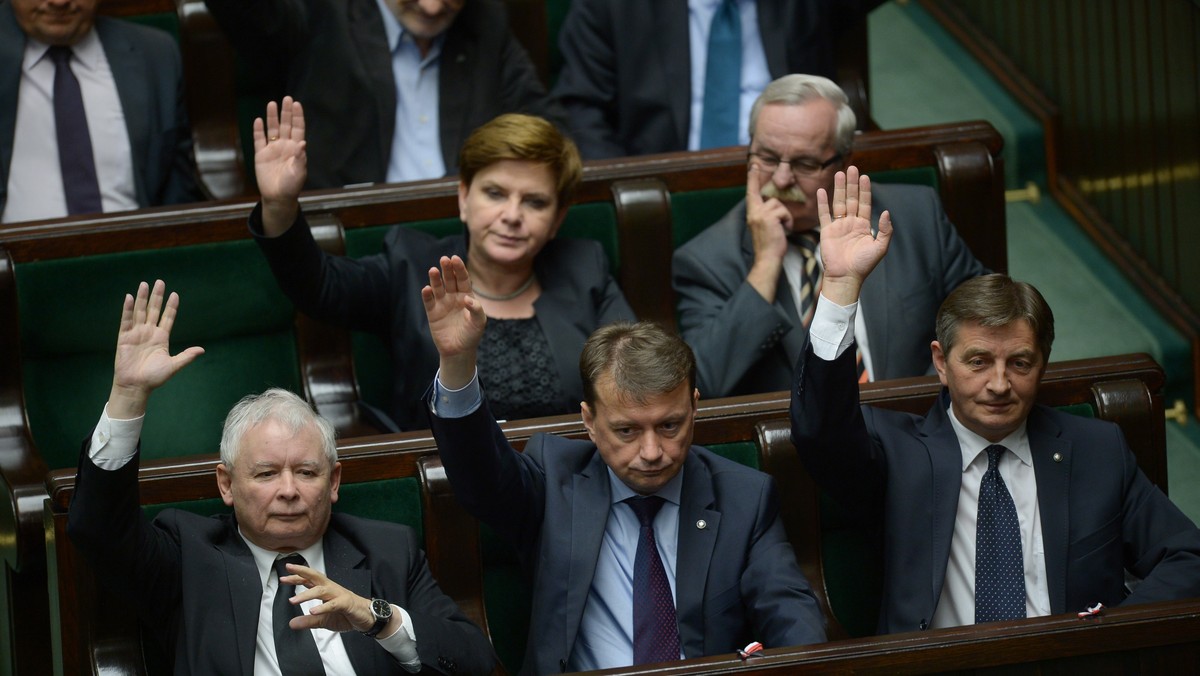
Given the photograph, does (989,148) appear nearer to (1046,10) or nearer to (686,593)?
(1046,10)

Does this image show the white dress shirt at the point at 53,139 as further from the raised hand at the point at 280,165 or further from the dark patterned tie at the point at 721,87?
the dark patterned tie at the point at 721,87

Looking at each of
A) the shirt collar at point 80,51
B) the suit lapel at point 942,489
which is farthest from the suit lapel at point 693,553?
the shirt collar at point 80,51

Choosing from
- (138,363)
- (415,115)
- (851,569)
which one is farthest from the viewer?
(415,115)

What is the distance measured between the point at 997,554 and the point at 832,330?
0.33 metres

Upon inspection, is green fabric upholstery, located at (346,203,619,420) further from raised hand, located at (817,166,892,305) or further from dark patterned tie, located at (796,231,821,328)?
raised hand, located at (817,166,892,305)

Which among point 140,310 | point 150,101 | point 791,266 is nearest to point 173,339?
point 150,101

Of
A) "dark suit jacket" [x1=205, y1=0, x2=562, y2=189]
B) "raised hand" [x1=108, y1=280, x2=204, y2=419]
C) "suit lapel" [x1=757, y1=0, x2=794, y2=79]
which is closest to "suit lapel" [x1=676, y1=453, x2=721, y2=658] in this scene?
"raised hand" [x1=108, y1=280, x2=204, y2=419]

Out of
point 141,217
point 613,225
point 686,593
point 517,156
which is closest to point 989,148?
point 613,225

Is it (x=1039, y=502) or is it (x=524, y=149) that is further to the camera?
(x=524, y=149)

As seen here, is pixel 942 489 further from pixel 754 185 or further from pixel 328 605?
pixel 328 605

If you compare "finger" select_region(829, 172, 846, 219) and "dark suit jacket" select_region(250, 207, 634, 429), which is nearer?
"finger" select_region(829, 172, 846, 219)

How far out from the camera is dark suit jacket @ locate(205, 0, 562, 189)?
8.48ft

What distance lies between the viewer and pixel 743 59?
9.37 feet

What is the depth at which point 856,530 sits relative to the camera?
2.03 m
